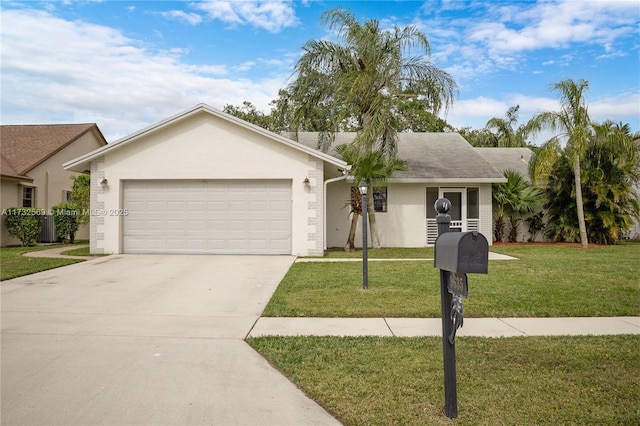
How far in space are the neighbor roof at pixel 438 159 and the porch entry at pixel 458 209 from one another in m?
0.79

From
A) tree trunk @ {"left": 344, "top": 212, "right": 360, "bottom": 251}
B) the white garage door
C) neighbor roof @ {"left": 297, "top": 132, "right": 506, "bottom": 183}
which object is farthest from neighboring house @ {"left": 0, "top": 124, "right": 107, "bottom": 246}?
tree trunk @ {"left": 344, "top": 212, "right": 360, "bottom": 251}

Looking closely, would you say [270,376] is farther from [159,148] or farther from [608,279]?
[159,148]

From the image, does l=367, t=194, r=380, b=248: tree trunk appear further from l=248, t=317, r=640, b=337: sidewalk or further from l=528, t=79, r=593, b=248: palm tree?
l=248, t=317, r=640, b=337: sidewalk

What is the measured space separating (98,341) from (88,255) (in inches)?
391

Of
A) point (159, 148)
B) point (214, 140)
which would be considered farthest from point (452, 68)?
point (159, 148)

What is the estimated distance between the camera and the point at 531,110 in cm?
1709

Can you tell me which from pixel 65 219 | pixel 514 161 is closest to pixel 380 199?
pixel 514 161

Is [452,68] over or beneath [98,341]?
over

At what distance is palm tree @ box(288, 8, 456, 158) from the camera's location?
49.3 feet

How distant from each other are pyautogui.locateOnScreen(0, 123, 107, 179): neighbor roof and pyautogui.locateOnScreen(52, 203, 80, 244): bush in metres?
2.04

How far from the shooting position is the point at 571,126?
644 inches

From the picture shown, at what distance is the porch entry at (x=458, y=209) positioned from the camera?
17328mm

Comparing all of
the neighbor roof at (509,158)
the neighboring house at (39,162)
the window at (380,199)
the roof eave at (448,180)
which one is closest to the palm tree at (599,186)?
the roof eave at (448,180)

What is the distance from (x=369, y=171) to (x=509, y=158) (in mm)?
11348
